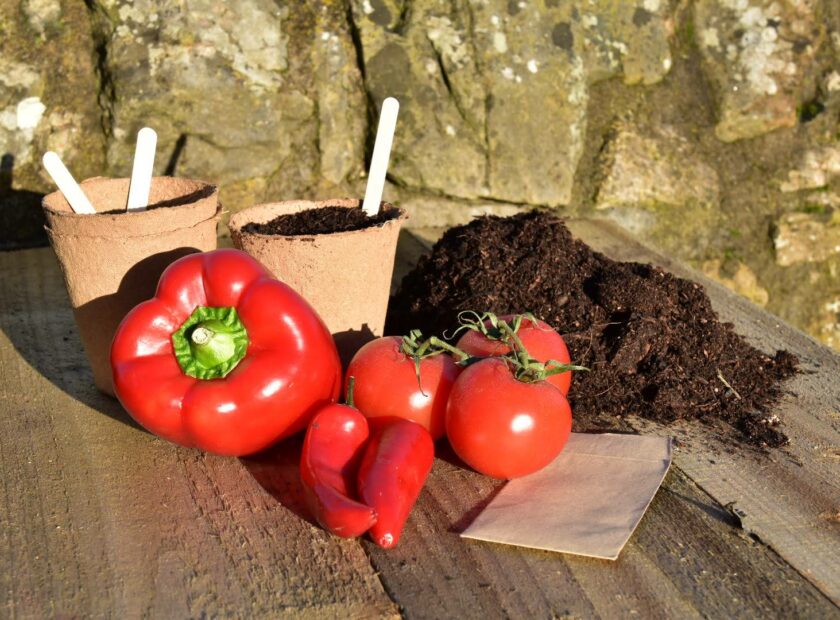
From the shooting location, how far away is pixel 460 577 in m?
1.47

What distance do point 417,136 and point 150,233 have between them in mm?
1238

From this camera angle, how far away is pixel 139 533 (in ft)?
5.12

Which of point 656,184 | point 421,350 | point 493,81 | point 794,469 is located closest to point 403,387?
point 421,350

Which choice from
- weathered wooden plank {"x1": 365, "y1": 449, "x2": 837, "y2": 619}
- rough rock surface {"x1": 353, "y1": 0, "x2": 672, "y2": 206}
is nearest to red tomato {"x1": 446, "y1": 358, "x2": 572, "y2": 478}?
weathered wooden plank {"x1": 365, "y1": 449, "x2": 837, "y2": 619}

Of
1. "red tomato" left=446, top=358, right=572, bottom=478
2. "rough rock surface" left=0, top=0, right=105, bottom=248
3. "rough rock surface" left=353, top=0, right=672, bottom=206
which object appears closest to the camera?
"red tomato" left=446, top=358, right=572, bottom=478

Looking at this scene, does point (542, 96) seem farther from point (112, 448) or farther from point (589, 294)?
point (112, 448)

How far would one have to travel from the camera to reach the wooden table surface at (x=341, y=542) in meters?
1.41

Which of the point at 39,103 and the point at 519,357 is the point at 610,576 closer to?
the point at 519,357

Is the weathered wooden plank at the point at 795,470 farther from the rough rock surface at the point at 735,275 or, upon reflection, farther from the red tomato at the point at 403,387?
the rough rock surface at the point at 735,275

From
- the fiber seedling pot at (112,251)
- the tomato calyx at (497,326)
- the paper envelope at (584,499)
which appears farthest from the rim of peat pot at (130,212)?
the paper envelope at (584,499)

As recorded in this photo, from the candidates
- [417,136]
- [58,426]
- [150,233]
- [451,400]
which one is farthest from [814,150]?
[58,426]

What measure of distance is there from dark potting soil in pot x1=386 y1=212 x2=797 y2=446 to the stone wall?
75cm

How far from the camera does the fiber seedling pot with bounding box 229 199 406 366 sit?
1933mm

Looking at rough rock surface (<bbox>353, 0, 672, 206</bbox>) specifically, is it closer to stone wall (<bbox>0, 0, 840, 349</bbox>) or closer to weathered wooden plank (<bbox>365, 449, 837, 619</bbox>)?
stone wall (<bbox>0, 0, 840, 349</bbox>)
